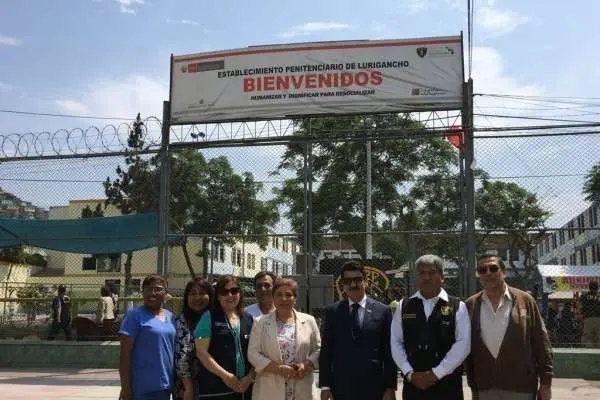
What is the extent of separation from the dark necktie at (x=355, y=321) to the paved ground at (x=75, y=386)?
4214 mm

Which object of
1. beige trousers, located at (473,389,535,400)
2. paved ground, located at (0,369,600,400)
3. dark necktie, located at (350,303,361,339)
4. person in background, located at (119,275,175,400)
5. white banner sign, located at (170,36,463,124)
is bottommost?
paved ground, located at (0,369,600,400)

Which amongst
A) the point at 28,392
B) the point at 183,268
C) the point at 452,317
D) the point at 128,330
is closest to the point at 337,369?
the point at 452,317

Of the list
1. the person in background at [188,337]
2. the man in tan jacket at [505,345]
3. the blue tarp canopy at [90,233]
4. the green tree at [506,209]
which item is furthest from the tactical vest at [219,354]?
the green tree at [506,209]

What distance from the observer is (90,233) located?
1173cm

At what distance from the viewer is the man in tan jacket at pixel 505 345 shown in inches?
176

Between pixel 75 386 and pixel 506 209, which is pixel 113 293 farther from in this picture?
pixel 506 209

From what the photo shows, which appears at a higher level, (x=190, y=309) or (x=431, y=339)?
(x=190, y=309)

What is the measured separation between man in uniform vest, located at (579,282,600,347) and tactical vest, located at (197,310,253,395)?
8.64m

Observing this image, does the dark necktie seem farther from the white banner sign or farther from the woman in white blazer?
the white banner sign

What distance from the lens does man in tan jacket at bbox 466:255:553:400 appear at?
4.46m

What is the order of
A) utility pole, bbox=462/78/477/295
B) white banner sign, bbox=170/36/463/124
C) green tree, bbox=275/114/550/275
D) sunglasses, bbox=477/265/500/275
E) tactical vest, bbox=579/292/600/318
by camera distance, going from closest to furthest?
sunglasses, bbox=477/265/500/275 → utility pole, bbox=462/78/477/295 → tactical vest, bbox=579/292/600/318 → white banner sign, bbox=170/36/463/124 → green tree, bbox=275/114/550/275

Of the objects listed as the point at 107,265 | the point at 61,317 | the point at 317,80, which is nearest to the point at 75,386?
the point at 61,317

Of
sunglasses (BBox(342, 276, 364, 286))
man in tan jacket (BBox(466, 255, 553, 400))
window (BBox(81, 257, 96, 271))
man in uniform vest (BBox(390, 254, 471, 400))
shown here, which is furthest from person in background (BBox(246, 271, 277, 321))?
window (BBox(81, 257, 96, 271))

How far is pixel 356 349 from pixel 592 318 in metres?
8.31
